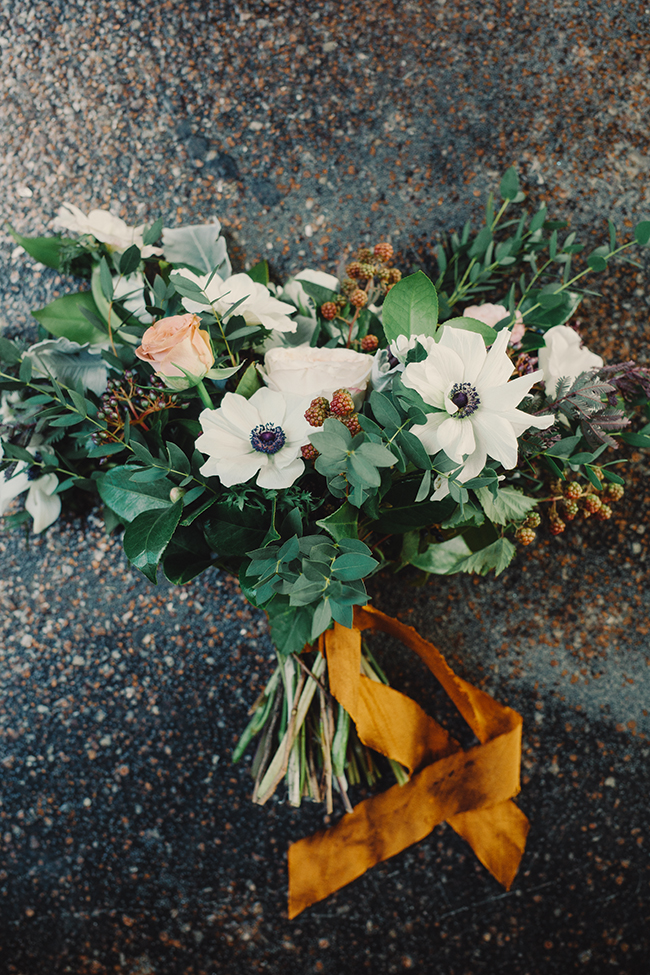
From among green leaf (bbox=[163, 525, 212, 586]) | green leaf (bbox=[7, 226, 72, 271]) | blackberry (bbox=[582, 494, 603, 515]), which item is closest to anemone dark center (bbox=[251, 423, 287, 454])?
green leaf (bbox=[163, 525, 212, 586])

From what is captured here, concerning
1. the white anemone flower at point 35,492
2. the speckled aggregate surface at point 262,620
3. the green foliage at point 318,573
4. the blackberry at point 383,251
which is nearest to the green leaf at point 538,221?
the speckled aggregate surface at point 262,620

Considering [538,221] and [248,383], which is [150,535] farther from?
[538,221]

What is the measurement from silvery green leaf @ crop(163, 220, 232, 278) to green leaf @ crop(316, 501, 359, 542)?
467 millimetres

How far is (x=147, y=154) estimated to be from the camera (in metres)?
0.99

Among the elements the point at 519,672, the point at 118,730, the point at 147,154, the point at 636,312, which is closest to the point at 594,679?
the point at 519,672

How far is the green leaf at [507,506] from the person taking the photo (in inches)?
27.4

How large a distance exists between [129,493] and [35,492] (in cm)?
28

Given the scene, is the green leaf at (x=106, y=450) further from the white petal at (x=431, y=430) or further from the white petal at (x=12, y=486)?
the white petal at (x=431, y=430)

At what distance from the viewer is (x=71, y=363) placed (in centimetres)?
89

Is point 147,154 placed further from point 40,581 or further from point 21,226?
point 40,581

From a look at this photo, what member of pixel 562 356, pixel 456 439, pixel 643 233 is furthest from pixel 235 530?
pixel 643 233

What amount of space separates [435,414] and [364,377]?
0.37 feet

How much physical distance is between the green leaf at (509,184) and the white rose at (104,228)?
0.57 meters

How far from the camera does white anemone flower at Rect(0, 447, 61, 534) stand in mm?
887
